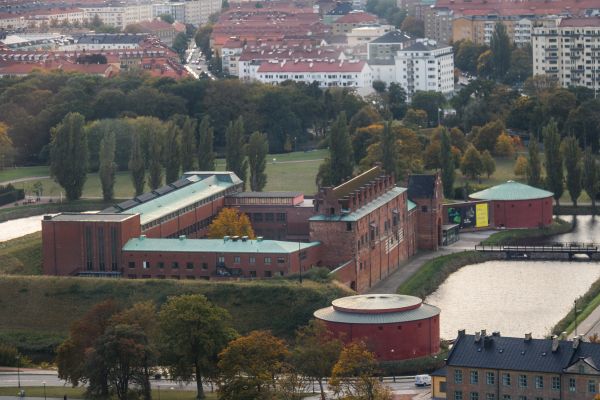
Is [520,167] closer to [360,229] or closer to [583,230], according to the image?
[583,230]

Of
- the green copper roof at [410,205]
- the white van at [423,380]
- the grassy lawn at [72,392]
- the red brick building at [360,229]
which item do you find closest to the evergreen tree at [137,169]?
the green copper roof at [410,205]

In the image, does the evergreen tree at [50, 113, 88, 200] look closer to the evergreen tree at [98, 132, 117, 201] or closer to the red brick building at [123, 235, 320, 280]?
the evergreen tree at [98, 132, 117, 201]

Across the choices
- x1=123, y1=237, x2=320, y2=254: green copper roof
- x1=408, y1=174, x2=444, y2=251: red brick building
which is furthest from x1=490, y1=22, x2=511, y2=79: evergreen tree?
x1=123, y1=237, x2=320, y2=254: green copper roof

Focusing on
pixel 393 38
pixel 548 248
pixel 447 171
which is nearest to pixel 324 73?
pixel 393 38

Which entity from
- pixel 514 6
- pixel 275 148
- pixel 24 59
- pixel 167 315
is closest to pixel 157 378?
pixel 167 315

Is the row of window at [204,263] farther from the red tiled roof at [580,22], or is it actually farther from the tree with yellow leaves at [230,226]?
the red tiled roof at [580,22]

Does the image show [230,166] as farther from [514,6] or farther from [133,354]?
[514,6]

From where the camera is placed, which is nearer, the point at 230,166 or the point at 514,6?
the point at 230,166
